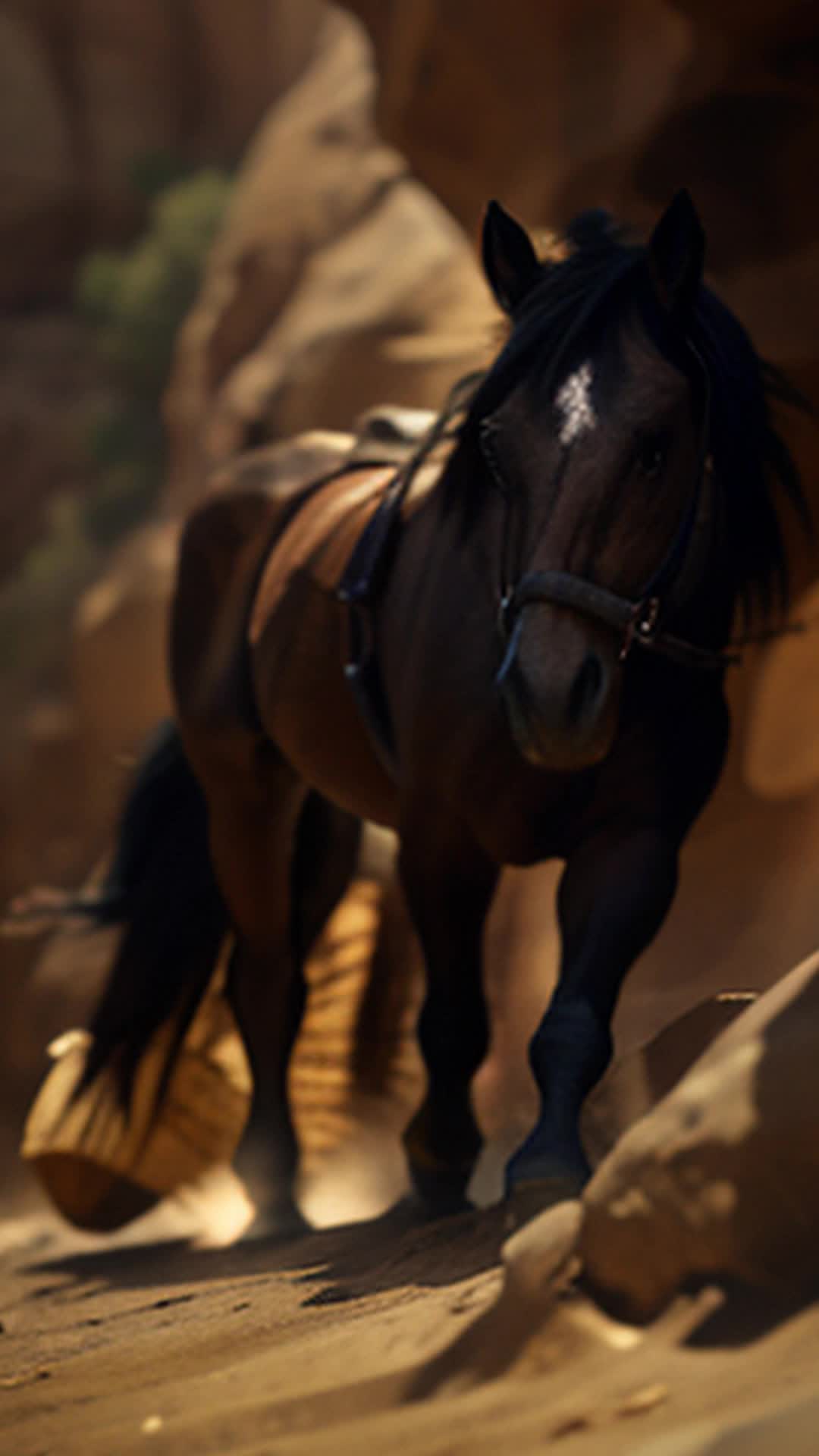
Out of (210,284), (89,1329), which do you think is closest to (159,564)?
(210,284)

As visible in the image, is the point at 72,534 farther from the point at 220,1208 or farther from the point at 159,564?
the point at 220,1208

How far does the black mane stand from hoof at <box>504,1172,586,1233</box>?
3.86 ft

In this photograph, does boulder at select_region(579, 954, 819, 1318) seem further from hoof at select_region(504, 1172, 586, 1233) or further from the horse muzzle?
the horse muzzle

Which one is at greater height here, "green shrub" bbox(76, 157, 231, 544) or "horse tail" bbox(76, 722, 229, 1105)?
"green shrub" bbox(76, 157, 231, 544)

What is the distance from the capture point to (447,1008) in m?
3.56

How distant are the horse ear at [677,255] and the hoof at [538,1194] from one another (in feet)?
4.52

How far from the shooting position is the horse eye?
8.50 ft

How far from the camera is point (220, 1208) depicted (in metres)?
5.03

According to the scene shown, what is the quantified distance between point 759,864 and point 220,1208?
2.32 metres

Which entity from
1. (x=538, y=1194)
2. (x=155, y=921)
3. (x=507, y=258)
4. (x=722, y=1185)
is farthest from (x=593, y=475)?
(x=155, y=921)

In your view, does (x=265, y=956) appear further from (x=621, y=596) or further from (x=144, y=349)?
(x=144, y=349)

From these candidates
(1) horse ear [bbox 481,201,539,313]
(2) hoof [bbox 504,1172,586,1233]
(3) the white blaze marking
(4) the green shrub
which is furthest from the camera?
(4) the green shrub

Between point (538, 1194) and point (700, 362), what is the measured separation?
1.34 meters

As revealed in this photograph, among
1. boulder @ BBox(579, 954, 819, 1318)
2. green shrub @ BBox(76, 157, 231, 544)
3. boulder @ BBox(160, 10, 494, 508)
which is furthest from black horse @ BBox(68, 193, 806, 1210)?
green shrub @ BBox(76, 157, 231, 544)
